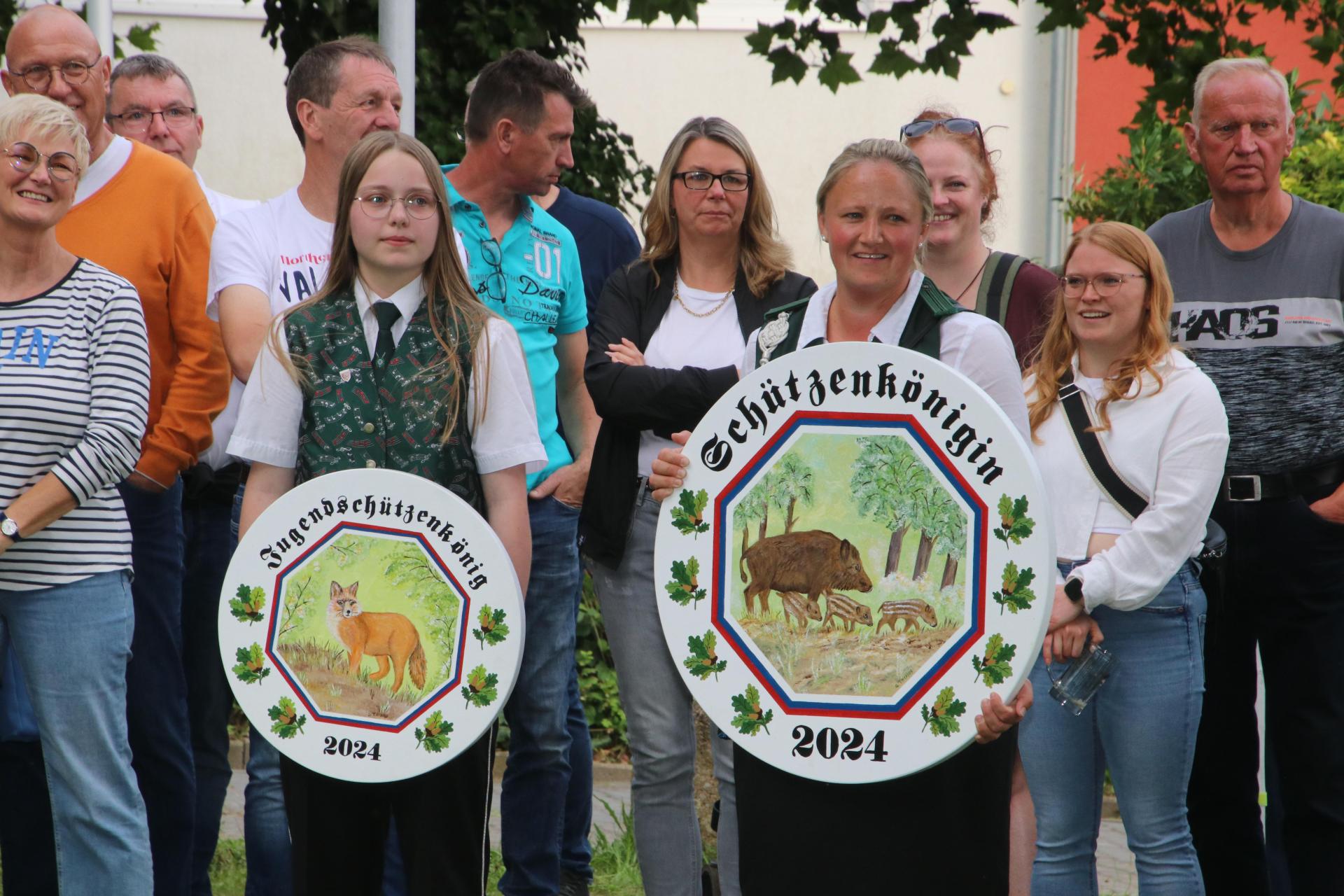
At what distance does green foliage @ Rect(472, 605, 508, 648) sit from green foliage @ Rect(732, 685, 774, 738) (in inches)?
18.3

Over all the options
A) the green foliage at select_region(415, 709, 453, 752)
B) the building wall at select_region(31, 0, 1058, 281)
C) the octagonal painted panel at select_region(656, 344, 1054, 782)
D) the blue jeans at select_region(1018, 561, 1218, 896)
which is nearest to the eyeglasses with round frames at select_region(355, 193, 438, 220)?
the octagonal painted panel at select_region(656, 344, 1054, 782)

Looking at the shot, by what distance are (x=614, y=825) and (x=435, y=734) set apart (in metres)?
3.28

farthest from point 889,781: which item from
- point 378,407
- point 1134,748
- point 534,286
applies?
point 534,286

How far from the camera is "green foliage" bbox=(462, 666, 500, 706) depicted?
2.97 metres

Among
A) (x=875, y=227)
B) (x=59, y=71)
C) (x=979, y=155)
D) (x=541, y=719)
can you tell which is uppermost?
(x=59, y=71)

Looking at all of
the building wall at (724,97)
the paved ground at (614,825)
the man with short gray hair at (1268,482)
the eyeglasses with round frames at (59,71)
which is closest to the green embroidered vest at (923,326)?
the man with short gray hair at (1268,482)

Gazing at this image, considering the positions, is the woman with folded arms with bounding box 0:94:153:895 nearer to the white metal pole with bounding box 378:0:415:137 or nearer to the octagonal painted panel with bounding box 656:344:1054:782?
the octagonal painted panel with bounding box 656:344:1054:782

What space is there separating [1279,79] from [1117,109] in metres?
10.5

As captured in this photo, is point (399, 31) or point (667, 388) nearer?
point (667, 388)

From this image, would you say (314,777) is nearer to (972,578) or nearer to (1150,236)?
(972,578)

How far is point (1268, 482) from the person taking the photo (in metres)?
4.07

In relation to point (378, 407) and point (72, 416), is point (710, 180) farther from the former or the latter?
point (72, 416)

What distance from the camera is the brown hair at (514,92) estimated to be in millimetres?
4414

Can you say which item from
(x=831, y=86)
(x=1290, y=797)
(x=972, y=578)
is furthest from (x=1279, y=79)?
(x=831, y=86)
